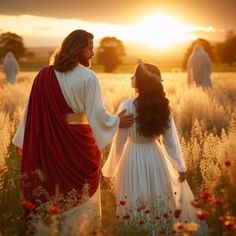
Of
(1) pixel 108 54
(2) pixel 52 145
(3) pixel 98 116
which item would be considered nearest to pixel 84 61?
(3) pixel 98 116

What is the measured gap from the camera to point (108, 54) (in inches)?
2940

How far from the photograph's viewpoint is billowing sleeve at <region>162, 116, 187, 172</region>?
5555 millimetres

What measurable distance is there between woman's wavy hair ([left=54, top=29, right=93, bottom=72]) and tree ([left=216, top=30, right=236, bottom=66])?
7079 centimetres

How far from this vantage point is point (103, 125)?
17.7ft

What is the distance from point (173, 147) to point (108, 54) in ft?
228

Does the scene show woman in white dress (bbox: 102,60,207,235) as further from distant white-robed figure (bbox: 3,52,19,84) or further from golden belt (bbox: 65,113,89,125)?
distant white-robed figure (bbox: 3,52,19,84)

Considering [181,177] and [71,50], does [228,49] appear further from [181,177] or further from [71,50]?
[71,50]

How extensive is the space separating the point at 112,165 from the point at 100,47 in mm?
70249

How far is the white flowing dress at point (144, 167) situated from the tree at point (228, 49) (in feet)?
231

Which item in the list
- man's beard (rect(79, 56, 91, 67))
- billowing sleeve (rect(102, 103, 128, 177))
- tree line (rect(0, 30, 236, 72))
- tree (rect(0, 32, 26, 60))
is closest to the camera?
man's beard (rect(79, 56, 91, 67))

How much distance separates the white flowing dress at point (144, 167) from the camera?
5.50 meters

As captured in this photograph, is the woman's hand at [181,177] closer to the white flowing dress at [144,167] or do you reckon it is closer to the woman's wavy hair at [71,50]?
the white flowing dress at [144,167]

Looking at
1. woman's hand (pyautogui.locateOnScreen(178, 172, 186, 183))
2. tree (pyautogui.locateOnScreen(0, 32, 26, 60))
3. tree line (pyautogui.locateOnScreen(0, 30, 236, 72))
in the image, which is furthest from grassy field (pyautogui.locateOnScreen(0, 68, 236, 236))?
tree (pyautogui.locateOnScreen(0, 32, 26, 60))

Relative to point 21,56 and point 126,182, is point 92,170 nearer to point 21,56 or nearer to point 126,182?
point 126,182
